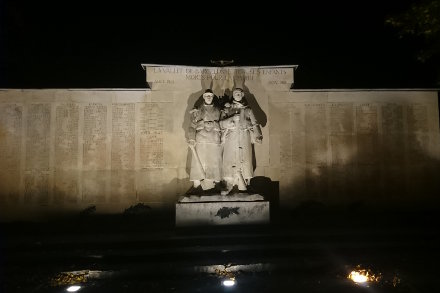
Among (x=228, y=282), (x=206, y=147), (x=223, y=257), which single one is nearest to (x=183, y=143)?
(x=206, y=147)

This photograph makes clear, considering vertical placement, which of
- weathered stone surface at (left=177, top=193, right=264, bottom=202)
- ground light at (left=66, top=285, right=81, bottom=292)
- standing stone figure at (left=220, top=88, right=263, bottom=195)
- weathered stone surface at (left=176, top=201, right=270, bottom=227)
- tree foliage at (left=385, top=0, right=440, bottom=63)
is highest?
tree foliage at (left=385, top=0, right=440, bottom=63)

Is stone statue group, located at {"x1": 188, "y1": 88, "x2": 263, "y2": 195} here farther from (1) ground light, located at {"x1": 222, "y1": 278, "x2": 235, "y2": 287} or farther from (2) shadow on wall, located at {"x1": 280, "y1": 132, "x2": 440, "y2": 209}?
(1) ground light, located at {"x1": 222, "y1": 278, "x2": 235, "y2": 287}

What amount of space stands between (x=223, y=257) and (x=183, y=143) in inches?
193

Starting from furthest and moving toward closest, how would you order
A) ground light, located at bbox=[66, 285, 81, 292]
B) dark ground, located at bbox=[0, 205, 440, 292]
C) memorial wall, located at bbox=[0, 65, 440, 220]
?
memorial wall, located at bbox=[0, 65, 440, 220]
dark ground, located at bbox=[0, 205, 440, 292]
ground light, located at bbox=[66, 285, 81, 292]

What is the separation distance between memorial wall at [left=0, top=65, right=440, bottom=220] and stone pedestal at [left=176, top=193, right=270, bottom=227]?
206 centimetres

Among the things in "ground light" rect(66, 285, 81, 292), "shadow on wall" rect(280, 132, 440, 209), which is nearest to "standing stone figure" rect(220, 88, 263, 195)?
"shadow on wall" rect(280, 132, 440, 209)

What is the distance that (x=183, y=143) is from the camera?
11508 millimetres

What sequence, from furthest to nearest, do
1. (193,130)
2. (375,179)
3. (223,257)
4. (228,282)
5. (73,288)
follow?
1. (375,179)
2. (193,130)
3. (223,257)
4. (228,282)
5. (73,288)

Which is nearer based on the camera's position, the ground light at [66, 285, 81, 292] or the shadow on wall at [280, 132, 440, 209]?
the ground light at [66, 285, 81, 292]

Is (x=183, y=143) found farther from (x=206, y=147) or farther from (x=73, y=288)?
(x=73, y=288)

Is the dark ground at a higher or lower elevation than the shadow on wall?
lower

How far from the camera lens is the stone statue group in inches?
389

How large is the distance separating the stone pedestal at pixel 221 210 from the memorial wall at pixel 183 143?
206 cm

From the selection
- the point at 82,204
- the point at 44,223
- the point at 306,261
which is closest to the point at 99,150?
the point at 82,204
